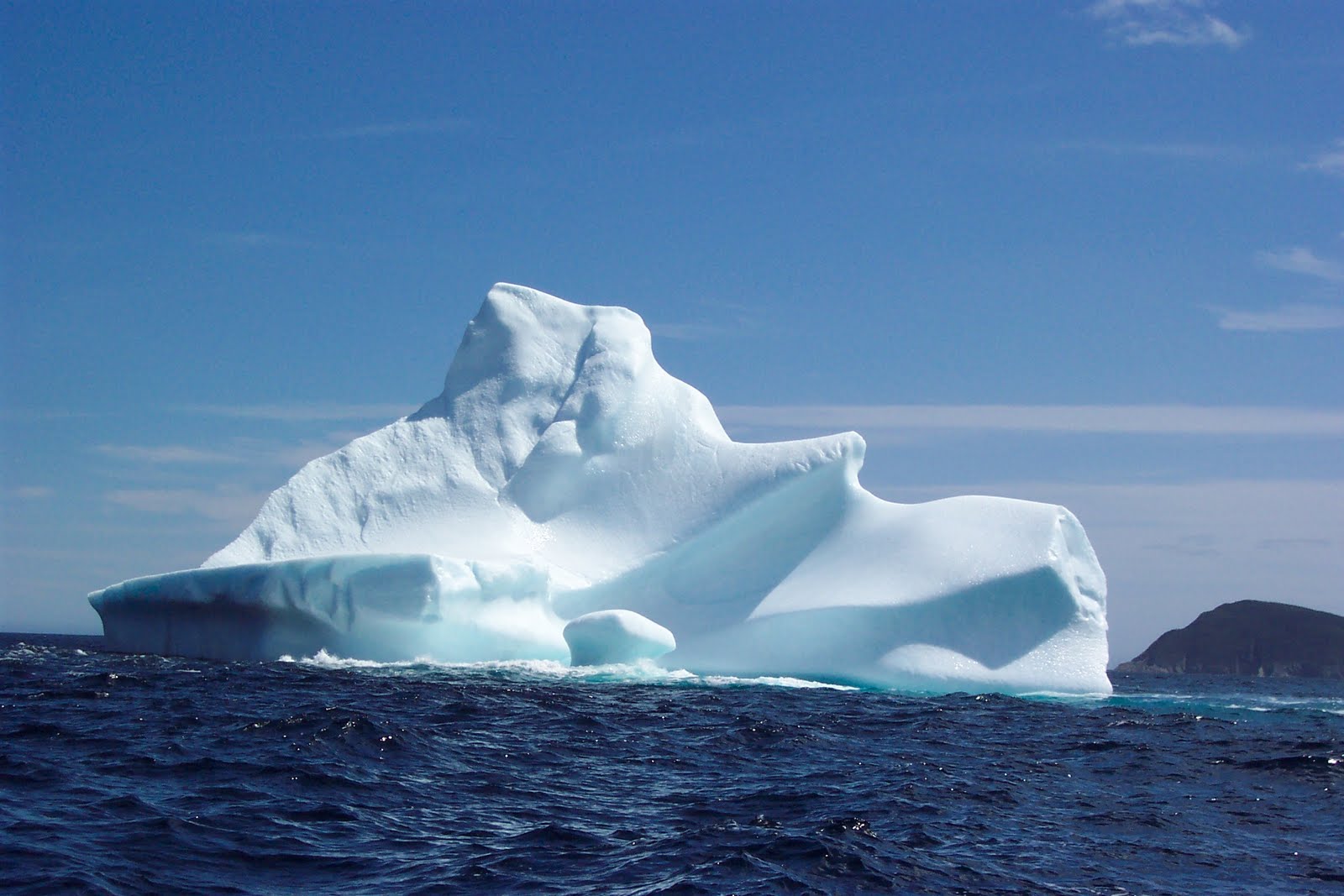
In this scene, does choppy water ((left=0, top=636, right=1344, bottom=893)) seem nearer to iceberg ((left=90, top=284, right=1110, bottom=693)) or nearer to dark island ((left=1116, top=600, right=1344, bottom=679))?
iceberg ((left=90, top=284, right=1110, bottom=693))

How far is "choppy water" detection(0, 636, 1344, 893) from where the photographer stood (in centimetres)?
589

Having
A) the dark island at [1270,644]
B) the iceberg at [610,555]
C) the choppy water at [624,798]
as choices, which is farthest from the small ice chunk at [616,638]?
the dark island at [1270,644]

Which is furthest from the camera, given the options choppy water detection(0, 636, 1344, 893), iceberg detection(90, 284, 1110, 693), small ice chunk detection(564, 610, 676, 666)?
iceberg detection(90, 284, 1110, 693)

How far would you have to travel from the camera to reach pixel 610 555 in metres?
20.2

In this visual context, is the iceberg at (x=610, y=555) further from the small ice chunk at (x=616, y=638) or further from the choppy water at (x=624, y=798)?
the choppy water at (x=624, y=798)

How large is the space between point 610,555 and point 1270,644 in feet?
184

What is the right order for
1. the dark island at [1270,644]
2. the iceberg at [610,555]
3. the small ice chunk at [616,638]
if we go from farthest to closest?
the dark island at [1270,644] → the iceberg at [610,555] → the small ice chunk at [616,638]

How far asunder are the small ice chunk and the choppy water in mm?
3307

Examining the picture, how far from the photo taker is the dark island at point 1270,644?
63.7 metres

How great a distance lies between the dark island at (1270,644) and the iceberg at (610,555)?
53291 millimetres

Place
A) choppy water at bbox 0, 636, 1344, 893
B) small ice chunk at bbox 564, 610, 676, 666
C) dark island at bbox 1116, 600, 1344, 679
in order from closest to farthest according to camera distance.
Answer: choppy water at bbox 0, 636, 1344, 893
small ice chunk at bbox 564, 610, 676, 666
dark island at bbox 1116, 600, 1344, 679

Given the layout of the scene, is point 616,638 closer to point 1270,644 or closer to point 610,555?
point 610,555

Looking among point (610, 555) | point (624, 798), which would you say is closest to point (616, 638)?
point (610, 555)

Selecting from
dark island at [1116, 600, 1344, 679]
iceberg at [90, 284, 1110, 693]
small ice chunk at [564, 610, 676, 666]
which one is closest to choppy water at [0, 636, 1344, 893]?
small ice chunk at [564, 610, 676, 666]
